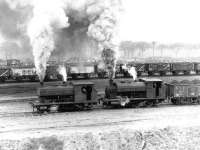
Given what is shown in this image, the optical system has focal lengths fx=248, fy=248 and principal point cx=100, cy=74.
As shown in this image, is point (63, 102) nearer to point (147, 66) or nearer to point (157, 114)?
point (157, 114)

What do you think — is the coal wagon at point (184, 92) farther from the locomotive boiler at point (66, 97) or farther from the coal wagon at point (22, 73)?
the coal wagon at point (22, 73)

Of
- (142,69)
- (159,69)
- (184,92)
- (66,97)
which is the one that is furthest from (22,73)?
(184,92)

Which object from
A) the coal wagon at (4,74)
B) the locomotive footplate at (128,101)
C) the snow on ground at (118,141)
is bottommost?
the snow on ground at (118,141)

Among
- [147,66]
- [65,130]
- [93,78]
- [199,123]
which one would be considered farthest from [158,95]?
[147,66]

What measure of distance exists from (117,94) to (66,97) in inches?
178

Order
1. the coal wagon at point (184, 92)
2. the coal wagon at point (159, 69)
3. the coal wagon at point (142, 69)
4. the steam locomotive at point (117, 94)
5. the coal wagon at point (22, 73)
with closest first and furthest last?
the steam locomotive at point (117, 94) < the coal wagon at point (184, 92) < the coal wagon at point (22, 73) < the coal wagon at point (142, 69) < the coal wagon at point (159, 69)

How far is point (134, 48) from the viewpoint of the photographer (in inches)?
4715

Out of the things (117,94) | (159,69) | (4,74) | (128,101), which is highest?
(159,69)

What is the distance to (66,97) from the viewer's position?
68.6 feet

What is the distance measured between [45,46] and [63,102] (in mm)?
8232

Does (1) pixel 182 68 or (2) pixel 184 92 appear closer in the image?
(2) pixel 184 92

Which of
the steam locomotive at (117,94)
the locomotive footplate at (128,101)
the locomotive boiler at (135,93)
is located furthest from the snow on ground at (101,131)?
the locomotive boiler at (135,93)

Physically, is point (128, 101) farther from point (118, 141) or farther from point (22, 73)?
point (22, 73)

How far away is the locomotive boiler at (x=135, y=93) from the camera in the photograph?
864 inches
